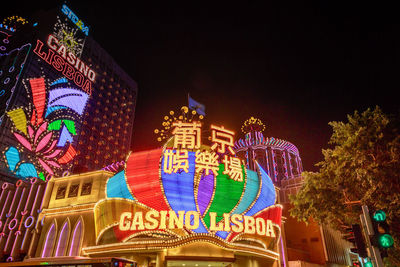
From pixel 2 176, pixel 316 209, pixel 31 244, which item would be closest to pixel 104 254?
pixel 31 244

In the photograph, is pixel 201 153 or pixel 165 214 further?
pixel 201 153

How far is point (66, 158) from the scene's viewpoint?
33219mm

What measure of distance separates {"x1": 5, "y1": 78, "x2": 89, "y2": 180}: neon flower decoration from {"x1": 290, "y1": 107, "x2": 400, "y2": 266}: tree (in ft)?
89.5

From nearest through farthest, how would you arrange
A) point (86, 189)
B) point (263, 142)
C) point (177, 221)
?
point (177, 221) → point (86, 189) → point (263, 142)

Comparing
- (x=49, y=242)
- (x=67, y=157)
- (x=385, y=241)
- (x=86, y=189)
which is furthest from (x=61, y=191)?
(x=385, y=241)

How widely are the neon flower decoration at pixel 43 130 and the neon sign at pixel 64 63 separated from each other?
2300 mm

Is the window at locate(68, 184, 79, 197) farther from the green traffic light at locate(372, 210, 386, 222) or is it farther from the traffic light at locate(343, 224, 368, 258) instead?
the green traffic light at locate(372, 210, 386, 222)

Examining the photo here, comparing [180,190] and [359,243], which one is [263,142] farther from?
[359,243]

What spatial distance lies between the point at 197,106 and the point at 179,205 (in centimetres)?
1471

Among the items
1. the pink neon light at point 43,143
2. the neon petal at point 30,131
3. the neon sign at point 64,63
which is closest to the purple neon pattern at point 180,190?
the pink neon light at point 43,143

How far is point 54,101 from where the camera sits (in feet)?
152

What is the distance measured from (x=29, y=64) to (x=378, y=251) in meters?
54.3

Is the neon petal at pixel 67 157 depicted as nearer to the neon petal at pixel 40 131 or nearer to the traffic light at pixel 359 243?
the neon petal at pixel 40 131

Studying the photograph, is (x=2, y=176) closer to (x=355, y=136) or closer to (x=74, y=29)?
(x=74, y=29)
